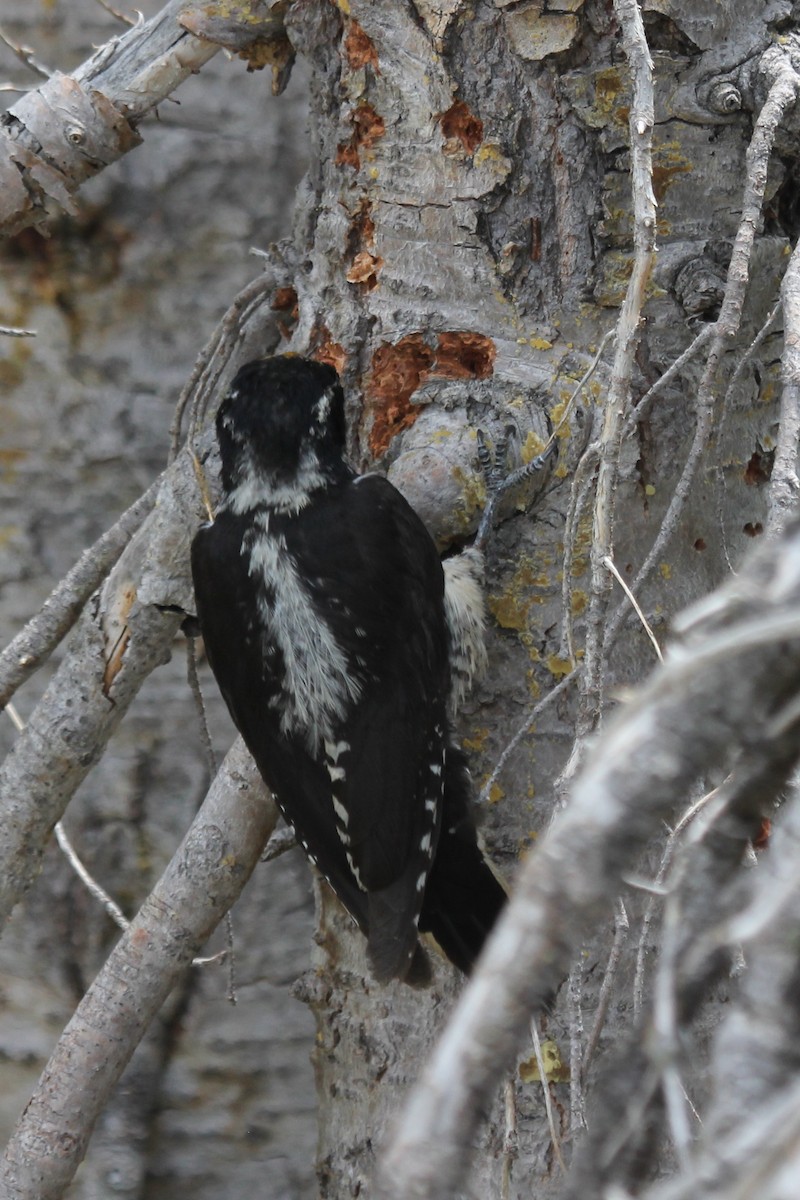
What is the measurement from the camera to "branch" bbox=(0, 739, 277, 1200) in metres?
1.62

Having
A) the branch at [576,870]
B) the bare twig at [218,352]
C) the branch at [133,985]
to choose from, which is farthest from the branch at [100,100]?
the branch at [576,870]

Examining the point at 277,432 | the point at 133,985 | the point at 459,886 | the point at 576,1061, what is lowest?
the point at 133,985

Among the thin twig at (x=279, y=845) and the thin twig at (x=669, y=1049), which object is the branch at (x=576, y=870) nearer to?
the thin twig at (x=669, y=1049)

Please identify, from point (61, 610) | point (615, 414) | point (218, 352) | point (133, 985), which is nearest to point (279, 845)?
point (133, 985)

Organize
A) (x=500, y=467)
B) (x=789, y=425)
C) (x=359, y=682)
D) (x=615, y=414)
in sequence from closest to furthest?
(x=789, y=425)
(x=615, y=414)
(x=500, y=467)
(x=359, y=682)

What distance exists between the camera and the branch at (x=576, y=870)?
45cm

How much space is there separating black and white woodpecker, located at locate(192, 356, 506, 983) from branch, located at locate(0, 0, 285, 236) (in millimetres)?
380

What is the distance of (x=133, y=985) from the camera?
65.8 inches

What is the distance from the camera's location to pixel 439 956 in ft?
5.45

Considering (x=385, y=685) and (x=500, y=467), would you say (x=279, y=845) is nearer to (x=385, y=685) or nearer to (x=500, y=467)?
(x=385, y=685)

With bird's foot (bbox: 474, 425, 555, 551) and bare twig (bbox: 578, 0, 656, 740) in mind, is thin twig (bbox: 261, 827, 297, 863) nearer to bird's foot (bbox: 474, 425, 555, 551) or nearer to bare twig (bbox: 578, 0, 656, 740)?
bird's foot (bbox: 474, 425, 555, 551)

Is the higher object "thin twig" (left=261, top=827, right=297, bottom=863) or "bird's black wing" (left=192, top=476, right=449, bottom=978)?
"bird's black wing" (left=192, top=476, right=449, bottom=978)

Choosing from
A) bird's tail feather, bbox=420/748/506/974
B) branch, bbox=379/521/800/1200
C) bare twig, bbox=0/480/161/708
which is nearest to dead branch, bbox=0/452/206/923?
bare twig, bbox=0/480/161/708

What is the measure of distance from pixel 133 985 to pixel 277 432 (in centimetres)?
79
